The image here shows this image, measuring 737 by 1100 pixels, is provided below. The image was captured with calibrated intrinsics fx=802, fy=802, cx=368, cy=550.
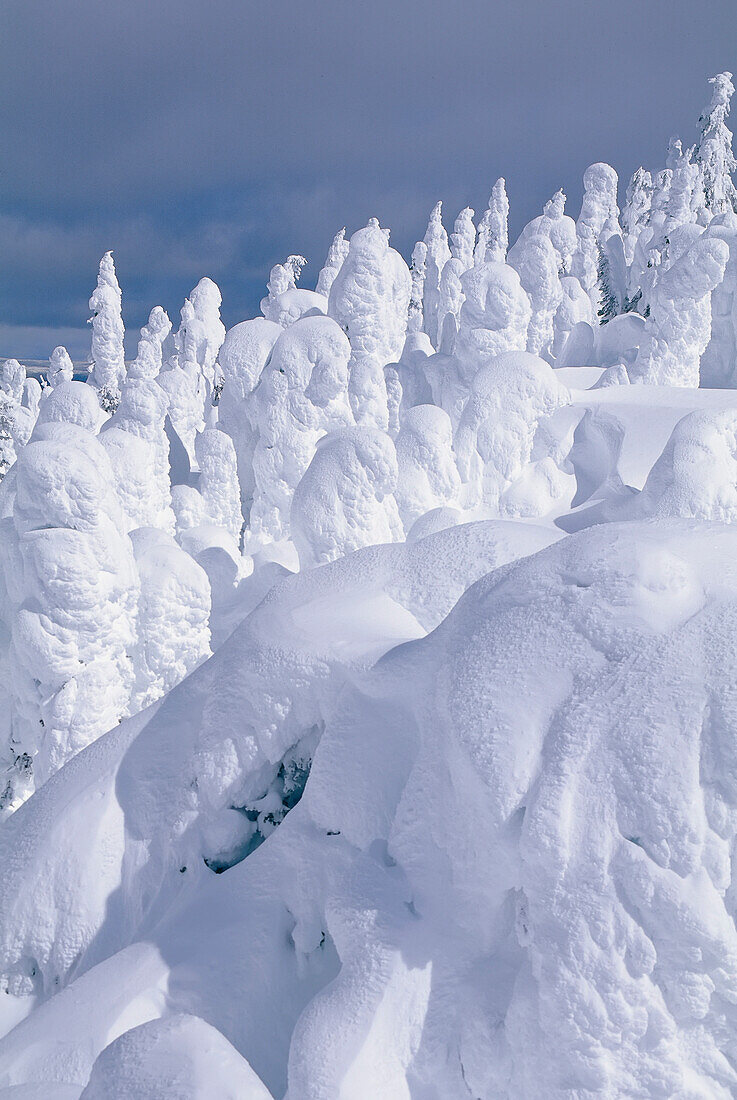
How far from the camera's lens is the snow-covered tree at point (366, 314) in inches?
706

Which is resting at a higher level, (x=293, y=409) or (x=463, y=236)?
(x=463, y=236)

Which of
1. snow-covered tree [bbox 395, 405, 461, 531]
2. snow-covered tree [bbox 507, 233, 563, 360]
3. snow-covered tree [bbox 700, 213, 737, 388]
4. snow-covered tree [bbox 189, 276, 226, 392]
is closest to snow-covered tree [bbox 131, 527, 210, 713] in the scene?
snow-covered tree [bbox 395, 405, 461, 531]

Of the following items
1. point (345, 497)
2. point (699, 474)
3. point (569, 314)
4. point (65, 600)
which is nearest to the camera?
point (65, 600)

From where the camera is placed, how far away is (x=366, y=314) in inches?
722

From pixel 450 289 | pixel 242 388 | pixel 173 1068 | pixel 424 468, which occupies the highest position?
pixel 450 289

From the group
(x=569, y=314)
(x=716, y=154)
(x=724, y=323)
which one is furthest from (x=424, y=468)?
(x=716, y=154)

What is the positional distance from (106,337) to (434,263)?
17062 millimetres

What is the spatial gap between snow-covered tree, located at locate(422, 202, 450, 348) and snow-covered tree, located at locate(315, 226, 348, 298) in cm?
484

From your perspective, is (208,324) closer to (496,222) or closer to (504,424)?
(504,424)

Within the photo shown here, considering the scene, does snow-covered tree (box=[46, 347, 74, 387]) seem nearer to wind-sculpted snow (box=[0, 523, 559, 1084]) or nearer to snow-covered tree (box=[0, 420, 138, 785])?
snow-covered tree (box=[0, 420, 138, 785])

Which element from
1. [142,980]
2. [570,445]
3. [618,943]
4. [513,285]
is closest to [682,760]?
[618,943]

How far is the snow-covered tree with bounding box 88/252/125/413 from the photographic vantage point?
32.0 meters

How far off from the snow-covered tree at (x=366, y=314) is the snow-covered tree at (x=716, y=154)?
17698mm

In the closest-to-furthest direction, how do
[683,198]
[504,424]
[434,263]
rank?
[504,424] < [683,198] < [434,263]
